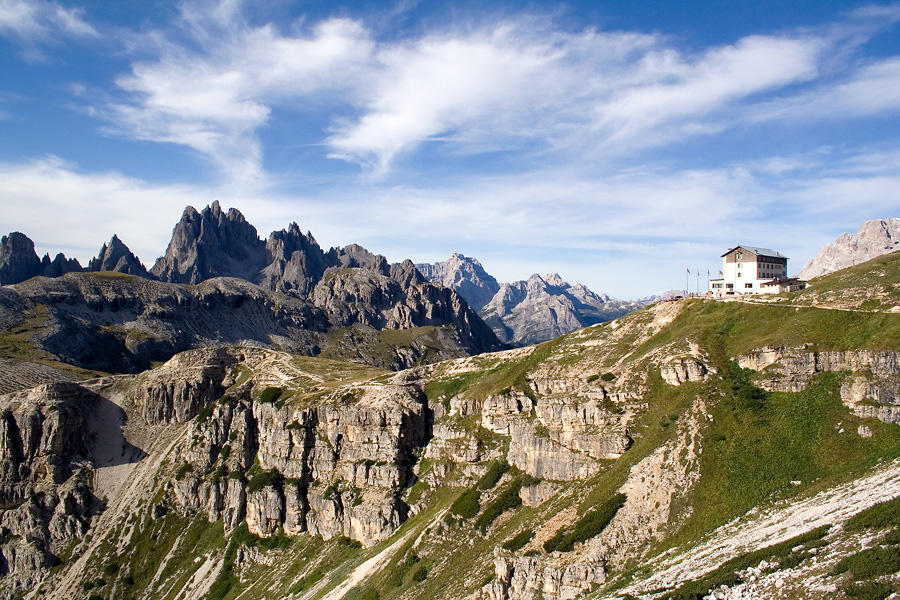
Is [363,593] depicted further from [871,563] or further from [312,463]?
[871,563]

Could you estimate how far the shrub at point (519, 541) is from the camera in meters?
78.4

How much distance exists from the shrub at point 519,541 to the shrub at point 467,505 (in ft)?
52.8

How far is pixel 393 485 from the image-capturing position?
117875 mm

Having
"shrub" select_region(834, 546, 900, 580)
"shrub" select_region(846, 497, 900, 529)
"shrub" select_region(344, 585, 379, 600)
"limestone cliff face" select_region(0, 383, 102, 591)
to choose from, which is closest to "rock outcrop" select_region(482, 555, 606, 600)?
"shrub" select_region(344, 585, 379, 600)

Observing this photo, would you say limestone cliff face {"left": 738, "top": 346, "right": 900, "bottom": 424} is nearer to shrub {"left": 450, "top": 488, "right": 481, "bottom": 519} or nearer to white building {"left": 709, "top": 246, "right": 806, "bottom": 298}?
white building {"left": 709, "top": 246, "right": 806, "bottom": 298}

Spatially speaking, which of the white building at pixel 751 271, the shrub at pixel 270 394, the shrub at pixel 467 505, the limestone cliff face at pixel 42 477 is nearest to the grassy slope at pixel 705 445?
the shrub at pixel 467 505

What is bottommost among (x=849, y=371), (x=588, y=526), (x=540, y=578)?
(x=540, y=578)

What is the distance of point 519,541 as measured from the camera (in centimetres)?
7931

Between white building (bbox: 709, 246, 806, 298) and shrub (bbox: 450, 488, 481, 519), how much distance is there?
67553mm

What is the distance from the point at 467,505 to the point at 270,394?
7829 centimetres

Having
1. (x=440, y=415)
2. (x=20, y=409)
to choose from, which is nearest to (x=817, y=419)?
(x=440, y=415)

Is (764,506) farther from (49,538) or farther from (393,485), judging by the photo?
(49,538)

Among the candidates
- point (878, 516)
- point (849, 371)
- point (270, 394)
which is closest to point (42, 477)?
point (270, 394)

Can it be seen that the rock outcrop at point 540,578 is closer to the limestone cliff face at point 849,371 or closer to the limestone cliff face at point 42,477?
the limestone cliff face at point 849,371
